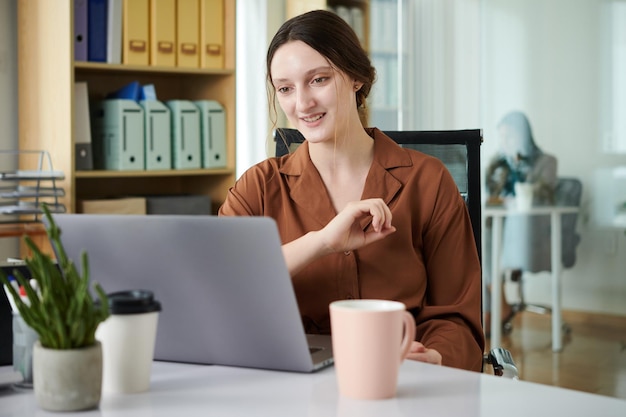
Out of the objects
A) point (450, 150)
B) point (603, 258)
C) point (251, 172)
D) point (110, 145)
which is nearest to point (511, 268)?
point (603, 258)

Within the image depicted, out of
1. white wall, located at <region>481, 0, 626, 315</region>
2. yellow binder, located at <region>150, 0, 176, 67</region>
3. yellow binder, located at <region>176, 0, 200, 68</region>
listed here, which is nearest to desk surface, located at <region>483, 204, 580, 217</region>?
white wall, located at <region>481, 0, 626, 315</region>

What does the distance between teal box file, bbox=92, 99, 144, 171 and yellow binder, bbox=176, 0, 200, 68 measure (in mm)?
269

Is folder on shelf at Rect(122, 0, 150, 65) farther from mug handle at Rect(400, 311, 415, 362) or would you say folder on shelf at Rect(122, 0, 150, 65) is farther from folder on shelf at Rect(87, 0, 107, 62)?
mug handle at Rect(400, 311, 415, 362)

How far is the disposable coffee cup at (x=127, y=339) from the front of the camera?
103 centimetres

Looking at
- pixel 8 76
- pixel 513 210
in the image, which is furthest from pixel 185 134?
pixel 513 210

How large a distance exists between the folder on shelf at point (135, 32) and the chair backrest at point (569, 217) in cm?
216

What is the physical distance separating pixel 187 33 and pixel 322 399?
8.70ft

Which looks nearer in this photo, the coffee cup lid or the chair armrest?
the coffee cup lid

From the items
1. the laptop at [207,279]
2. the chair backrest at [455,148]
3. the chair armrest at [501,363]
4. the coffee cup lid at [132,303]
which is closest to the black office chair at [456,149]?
the chair backrest at [455,148]

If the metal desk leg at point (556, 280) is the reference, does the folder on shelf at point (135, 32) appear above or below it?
above

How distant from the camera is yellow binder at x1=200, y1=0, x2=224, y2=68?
3.51 meters

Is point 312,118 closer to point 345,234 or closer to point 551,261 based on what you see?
point 345,234

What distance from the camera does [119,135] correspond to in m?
3.31

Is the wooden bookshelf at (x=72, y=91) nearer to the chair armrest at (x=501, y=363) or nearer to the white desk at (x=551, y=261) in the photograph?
the white desk at (x=551, y=261)
